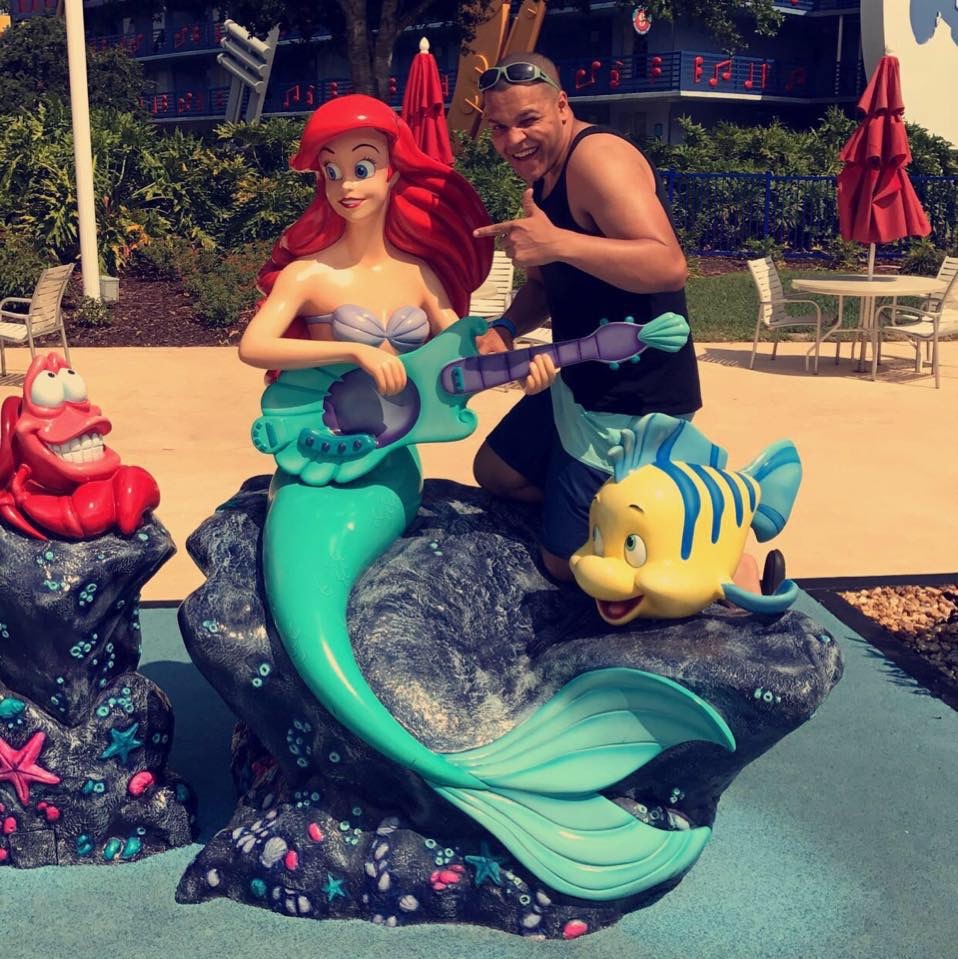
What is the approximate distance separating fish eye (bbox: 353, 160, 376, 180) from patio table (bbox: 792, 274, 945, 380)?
8185mm

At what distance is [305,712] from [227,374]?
26.6ft

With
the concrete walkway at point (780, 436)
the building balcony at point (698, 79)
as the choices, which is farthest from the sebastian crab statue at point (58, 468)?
the building balcony at point (698, 79)

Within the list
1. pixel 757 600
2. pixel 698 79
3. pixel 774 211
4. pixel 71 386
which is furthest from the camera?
pixel 698 79

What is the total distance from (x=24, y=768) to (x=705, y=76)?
31.6 m

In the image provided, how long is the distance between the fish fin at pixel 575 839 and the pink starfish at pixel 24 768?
1184 millimetres

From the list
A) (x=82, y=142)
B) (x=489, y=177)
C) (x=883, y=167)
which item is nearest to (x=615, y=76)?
(x=489, y=177)

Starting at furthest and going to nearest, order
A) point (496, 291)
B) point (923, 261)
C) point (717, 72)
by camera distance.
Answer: point (717, 72), point (923, 261), point (496, 291)

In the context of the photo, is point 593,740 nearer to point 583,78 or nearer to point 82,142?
point 82,142

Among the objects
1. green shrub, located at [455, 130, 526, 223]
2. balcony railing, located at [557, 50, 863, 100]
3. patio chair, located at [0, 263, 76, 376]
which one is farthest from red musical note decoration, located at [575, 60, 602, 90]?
patio chair, located at [0, 263, 76, 376]

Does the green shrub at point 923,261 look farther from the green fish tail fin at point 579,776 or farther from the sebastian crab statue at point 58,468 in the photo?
the sebastian crab statue at point 58,468

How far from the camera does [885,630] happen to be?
5590 mm

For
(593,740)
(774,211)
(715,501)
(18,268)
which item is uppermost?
(715,501)

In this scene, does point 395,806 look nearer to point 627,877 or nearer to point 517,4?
point 627,877

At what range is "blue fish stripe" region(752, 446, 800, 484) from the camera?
11.8 ft
